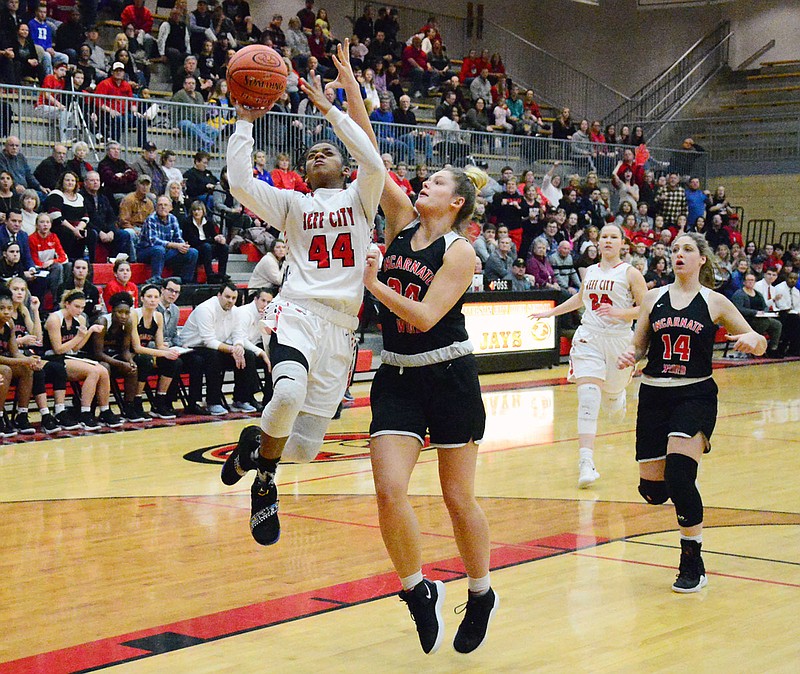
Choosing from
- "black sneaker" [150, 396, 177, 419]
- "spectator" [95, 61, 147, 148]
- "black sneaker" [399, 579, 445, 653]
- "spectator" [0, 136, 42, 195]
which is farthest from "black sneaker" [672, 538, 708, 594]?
"spectator" [95, 61, 147, 148]

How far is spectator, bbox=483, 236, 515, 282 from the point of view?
54.5 feet

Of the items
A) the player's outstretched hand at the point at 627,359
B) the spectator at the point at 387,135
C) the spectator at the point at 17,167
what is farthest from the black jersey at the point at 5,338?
the spectator at the point at 387,135

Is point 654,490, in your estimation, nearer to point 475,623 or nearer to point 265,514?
point 475,623

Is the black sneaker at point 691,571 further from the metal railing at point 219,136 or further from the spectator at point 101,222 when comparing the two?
the spectator at point 101,222

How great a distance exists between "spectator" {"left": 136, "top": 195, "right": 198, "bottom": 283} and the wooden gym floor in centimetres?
402

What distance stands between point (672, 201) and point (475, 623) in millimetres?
19742

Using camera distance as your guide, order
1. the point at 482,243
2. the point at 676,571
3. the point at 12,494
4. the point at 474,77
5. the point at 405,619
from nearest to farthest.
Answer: the point at 405,619 → the point at 676,571 → the point at 12,494 → the point at 482,243 → the point at 474,77

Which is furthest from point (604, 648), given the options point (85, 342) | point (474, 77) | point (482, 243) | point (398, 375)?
point (474, 77)

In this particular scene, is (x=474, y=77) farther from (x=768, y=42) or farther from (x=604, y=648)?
(x=604, y=648)

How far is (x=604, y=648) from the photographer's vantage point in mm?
4406

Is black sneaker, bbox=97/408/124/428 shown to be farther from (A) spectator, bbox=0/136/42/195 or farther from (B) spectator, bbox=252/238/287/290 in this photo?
(A) spectator, bbox=0/136/42/195

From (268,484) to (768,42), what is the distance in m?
25.6

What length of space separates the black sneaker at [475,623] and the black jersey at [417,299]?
3.28 ft

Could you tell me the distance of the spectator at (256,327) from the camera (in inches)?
466
